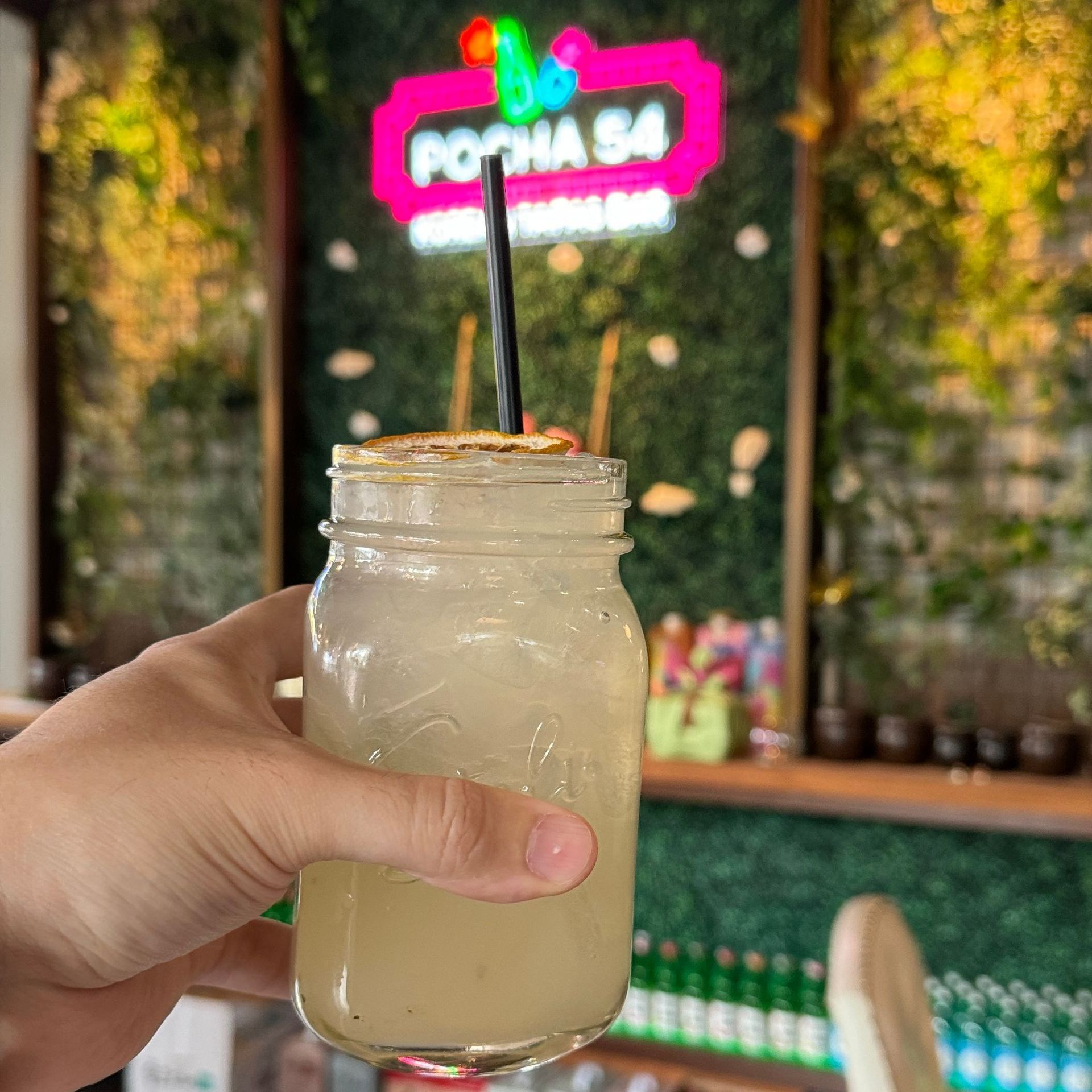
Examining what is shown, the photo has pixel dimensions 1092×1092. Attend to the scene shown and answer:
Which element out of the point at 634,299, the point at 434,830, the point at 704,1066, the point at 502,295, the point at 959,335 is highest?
the point at 634,299

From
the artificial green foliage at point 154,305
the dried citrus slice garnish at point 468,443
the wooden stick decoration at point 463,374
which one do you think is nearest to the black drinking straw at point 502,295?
the dried citrus slice garnish at point 468,443

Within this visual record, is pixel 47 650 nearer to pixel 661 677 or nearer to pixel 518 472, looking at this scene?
pixel 661 677

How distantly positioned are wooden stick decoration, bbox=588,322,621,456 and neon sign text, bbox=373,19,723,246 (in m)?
0.32

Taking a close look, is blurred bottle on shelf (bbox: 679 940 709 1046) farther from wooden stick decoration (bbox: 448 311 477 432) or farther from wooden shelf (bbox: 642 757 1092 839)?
wooden stick decoration (bbox: 448 311 477 432)

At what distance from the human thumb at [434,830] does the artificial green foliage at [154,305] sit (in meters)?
3.26

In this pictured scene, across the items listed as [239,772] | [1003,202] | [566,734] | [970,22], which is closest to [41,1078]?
[239,772]

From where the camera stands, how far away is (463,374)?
3.53m

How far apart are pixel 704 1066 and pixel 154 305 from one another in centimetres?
305

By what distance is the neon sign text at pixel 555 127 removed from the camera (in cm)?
321

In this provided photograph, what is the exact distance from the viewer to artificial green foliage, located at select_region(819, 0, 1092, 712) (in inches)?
112

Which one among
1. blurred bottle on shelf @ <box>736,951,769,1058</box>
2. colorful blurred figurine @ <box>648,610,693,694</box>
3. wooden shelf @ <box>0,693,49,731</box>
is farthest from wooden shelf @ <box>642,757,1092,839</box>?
wooden shelf @ <box>0,693,49,731</box>

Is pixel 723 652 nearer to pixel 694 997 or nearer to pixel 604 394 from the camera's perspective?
pixel 604 394

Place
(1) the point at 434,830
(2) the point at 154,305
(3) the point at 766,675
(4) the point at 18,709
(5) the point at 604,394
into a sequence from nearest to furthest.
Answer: (1) the point at 434,830 → (3) the point at 766,675 → (5) the point at 604,394 → (4) the point at 18,709 → (2) the point at 154,305

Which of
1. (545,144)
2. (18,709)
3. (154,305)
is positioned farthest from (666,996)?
(154,305)
